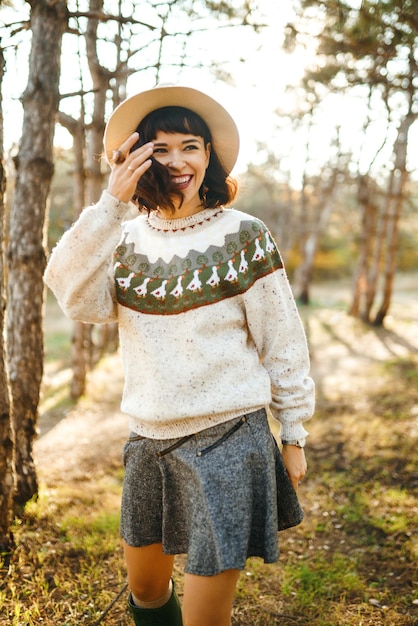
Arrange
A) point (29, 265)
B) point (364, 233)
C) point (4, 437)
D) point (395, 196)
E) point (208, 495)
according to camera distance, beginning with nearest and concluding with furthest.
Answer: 1. point (208, 495)
2. point (4, 437)
3. point (29, 265)
4. point (395, 196)
5. point (364, 233)

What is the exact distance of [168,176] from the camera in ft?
5.86

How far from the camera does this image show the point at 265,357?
182 centimetres

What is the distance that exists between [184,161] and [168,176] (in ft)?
0.30

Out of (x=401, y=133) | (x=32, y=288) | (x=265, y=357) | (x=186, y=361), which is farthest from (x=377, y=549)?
(x=401, y=133)

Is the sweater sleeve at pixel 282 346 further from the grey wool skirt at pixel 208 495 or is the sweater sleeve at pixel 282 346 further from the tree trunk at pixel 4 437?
the tree trunk at pixel 4 437

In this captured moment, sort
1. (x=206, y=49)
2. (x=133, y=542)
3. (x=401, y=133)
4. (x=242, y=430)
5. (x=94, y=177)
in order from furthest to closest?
1. (x=401, y=133)
2. (x=94, y=177)
3. (x=206, y=49)
4. (x=133, y=542)
5. (x=242, y=430)

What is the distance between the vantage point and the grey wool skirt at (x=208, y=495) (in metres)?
1.57

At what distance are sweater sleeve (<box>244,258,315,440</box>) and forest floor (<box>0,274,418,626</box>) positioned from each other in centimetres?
137

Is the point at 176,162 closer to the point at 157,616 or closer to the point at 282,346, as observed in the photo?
the point at 282,346

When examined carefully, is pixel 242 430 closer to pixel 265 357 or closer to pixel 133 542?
pixel 265 357

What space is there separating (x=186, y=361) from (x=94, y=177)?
527 centimetres

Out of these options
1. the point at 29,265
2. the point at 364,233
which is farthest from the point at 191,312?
the point at 364,233

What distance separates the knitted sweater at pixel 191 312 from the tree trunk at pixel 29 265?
179 cm

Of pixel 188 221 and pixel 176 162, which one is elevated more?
pixel 176 162
